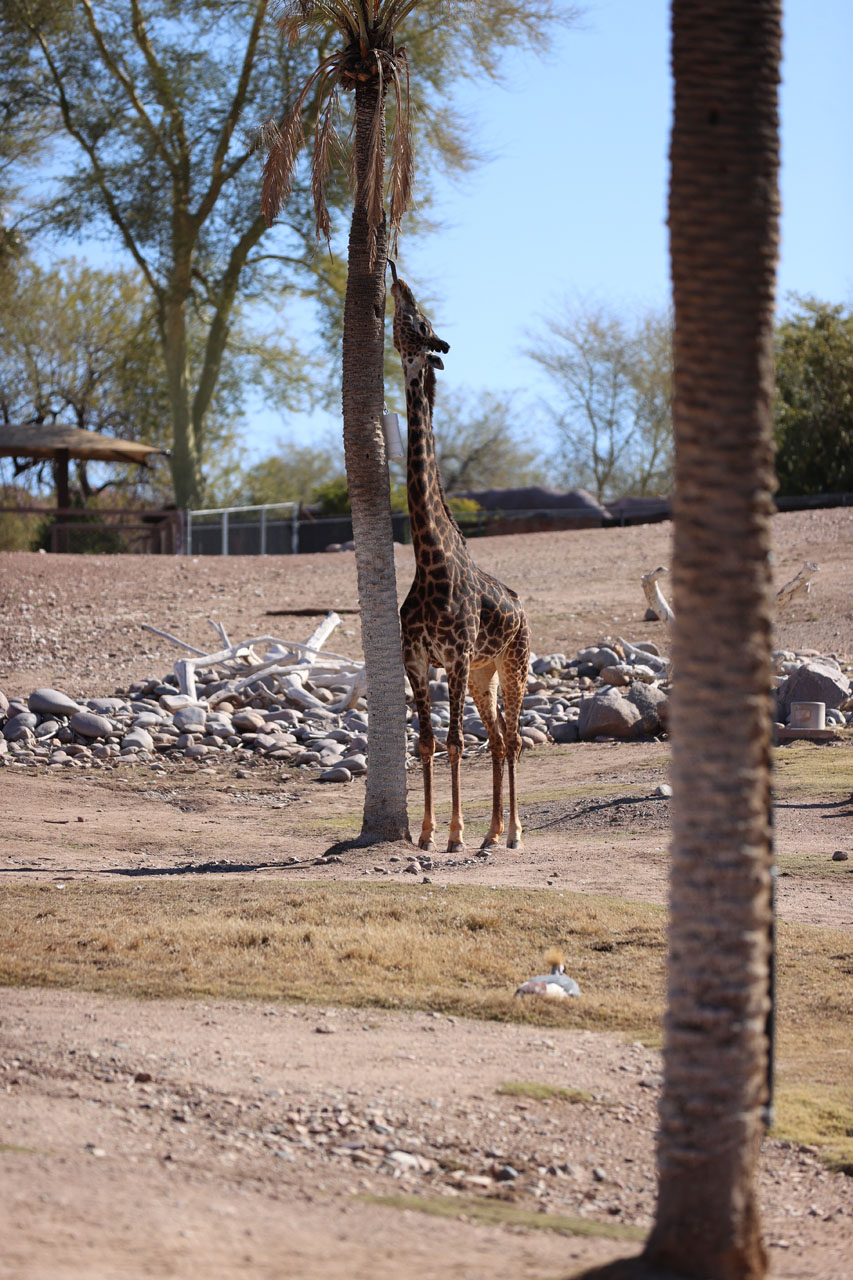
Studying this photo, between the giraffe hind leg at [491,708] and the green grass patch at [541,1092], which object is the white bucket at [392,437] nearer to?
the giraffe hind leg at [491,708]

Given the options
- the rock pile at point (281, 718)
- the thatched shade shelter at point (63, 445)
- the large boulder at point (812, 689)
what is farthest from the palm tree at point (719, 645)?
the thatched shade shelter at point (63, 445)

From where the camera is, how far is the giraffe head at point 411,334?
11320 mm

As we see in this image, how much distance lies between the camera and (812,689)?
17.0m

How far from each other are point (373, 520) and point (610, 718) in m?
6.64

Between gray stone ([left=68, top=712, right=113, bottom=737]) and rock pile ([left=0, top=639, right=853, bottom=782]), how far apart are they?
1cm

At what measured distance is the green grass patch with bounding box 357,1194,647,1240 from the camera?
483cm

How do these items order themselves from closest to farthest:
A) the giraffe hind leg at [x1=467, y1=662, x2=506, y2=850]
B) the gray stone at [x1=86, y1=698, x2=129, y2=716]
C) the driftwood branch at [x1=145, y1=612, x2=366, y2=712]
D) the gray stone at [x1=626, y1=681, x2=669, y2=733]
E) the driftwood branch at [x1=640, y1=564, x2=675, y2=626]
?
the giraffe hind leg at [x1=467, y1=662, x2=506, y2=850] → the gray stone at [x1=626, y1=681, x2=669, y2=733] → the driftwood branch at [x1=640, y1=564, x2=675, y2=626] → the gray stone at [x1=86, y1=698, x2=129, y2=716] → the driftwood branch at [x1=145, y1=612, x2=366, y2=712]

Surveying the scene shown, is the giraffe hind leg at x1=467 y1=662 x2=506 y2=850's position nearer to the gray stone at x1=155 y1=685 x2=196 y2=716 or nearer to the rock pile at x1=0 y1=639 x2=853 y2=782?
the rock pile at x1=0 y1=639 x2=853 y2=782

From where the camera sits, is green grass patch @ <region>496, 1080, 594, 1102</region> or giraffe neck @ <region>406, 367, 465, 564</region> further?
giraffe neck @ <region>406, 367, 465, 564</region>

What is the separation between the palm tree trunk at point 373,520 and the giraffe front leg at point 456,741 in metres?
0.39

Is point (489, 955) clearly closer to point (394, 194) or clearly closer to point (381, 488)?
point (381, 488)

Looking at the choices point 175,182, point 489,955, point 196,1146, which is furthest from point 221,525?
point 196,1146

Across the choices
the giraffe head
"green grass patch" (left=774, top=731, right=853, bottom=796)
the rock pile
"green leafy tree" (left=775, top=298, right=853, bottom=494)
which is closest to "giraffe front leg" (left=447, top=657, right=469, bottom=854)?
the giraffe head

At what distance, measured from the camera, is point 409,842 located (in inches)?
453
